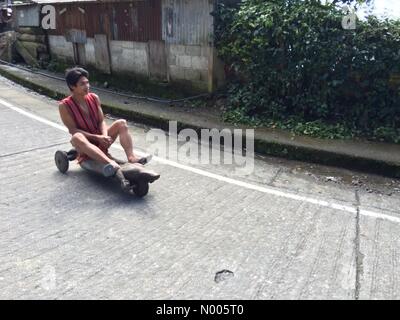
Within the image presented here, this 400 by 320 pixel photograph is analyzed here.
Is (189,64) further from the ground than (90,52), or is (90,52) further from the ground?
(90,52)

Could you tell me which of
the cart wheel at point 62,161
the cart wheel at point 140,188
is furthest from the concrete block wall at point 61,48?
the cart wheel at point 140,188

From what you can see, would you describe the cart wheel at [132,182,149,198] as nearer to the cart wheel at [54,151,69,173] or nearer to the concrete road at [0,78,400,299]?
the concrete road at [0,78,400,299]

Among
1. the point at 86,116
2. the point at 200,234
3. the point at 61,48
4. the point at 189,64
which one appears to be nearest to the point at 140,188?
the point at 200,234

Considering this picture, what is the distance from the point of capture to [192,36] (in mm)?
7645

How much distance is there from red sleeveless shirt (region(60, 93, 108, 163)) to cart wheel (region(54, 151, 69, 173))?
0.17 metres

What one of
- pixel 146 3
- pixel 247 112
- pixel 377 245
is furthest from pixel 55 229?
pixel 146 3

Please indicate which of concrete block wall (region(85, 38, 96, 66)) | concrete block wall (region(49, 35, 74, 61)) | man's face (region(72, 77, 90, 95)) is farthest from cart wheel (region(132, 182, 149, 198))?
concrete block wall (region(49, 35, 74, 61))

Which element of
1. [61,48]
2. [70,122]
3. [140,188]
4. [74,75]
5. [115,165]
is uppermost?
[61,48]

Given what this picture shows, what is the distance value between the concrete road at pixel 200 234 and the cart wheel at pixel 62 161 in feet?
0.39

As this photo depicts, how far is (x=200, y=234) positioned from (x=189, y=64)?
16.6 feet

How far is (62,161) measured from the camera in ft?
15.5

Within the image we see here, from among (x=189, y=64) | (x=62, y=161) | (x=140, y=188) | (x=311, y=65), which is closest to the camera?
(x=140, y=188)

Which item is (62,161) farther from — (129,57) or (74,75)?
(129,57)

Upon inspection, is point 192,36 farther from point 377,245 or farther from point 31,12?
point 31,12
